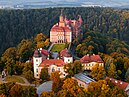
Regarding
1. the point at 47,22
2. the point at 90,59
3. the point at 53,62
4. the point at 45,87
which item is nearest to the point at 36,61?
the point at 53,62

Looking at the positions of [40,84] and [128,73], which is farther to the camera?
[128,73]

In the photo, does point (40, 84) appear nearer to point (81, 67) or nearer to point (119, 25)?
point (81, 67)

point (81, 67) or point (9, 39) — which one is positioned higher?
point (81, 67)

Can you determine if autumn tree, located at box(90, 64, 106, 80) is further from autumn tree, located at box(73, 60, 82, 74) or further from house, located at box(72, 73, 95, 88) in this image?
autumn tree, located at box(73, 60, 82, 74)

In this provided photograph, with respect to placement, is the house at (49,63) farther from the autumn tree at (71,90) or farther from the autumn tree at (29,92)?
the autumn tree at (29,92)

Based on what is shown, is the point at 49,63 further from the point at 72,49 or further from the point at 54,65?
the point at 72,49

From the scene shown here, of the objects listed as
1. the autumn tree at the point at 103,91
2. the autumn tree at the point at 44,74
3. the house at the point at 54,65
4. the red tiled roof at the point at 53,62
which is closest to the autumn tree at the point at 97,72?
the house at the point at 54,65

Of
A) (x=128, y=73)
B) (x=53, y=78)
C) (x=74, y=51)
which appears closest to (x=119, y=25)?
(x=74, y=51)
